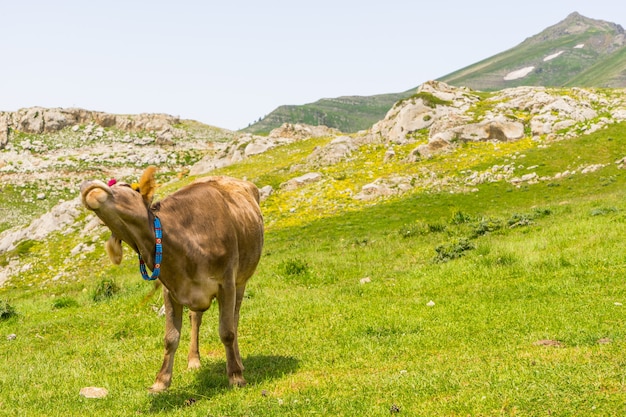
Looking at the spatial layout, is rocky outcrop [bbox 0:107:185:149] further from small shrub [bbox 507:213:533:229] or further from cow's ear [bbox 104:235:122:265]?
cow's ear [bbox 104:235:122:265]

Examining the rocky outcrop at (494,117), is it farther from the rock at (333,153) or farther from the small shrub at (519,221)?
the small shrub at (519,221)

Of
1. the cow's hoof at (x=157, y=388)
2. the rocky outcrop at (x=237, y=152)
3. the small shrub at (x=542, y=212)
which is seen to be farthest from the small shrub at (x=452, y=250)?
the rocky outcrop at (x=237, y=152)

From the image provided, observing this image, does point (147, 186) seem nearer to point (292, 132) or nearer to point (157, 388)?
point (157, 388)

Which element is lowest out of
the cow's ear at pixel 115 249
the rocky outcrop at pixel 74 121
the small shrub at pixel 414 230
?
the small shrub at pixel 414 230

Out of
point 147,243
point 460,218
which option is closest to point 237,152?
point 460,218

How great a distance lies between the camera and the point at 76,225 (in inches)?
1844

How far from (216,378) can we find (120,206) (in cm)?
414

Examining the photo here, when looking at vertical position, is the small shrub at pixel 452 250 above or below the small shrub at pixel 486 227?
above

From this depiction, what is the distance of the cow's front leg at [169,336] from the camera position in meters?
8.64

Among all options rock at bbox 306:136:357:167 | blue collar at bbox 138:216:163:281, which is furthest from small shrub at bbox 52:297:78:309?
rock at bbox 306:136:357:167

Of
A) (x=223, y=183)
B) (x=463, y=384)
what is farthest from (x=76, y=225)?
(x=463, y=384)

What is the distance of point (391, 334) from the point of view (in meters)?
11.3

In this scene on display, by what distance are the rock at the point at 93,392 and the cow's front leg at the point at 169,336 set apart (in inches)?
38.6

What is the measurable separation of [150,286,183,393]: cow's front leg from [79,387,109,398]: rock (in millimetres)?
981
